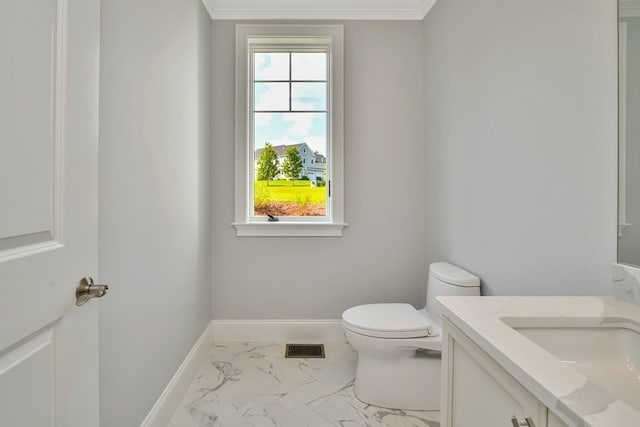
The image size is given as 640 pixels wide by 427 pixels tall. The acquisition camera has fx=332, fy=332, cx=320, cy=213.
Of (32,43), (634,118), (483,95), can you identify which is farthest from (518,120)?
(32,43)

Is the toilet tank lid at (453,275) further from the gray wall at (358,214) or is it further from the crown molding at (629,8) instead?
the crown molding at (629,8)

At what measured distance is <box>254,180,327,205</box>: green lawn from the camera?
2506 mm

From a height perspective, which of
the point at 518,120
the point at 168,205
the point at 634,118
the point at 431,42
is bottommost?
the point at 168,205

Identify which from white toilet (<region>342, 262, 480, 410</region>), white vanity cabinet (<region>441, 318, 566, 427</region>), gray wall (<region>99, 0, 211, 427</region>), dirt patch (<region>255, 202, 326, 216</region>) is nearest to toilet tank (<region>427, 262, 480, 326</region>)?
white toilet (<region>342, 262, 480, 410</region>)

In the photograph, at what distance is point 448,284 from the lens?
5.75 feet

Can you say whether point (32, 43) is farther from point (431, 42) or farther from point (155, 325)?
point (431, 42)

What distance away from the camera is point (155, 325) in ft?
4.80

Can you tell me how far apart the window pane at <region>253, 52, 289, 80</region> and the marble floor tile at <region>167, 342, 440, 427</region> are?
6.57 feet

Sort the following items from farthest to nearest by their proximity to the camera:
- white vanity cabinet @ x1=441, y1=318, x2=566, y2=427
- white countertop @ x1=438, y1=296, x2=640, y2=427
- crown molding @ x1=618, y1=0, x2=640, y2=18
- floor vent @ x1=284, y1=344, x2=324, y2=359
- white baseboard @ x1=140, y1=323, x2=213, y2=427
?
floor vent @ x1=284, y1=344, x2=324, y2=359 → white baseboard @ x1=140, y1=323, x2=213, y2=427 → crown molding @ x1=618, y1=0, x2=640, y2=18 → white vanity cabinet @ x1=441, y1=318, x2=566, y2=427 → white countertop @ x1=438, y1=296, x2=640, y2=427

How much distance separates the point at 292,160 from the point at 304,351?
138 centimetres

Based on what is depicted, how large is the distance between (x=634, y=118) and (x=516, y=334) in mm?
737

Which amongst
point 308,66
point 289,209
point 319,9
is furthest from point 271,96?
point 289,209

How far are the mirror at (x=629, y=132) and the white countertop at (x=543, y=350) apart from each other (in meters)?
0.18

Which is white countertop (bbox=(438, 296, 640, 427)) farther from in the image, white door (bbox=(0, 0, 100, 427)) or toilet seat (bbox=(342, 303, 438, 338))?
white door (bbox=(0, 0, 100, 427))
